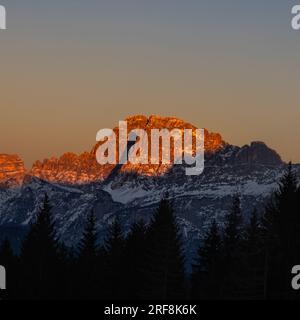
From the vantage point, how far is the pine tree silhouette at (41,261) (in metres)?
91.3

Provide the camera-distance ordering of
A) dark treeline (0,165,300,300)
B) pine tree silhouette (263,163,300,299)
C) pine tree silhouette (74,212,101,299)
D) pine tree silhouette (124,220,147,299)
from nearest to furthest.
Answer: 1. pine tree silhouette (263,163,300,299)
2. dark treeline (0,165,300,300)
3. pine tree silhouette (124,220,147,299)
4. pine tree silhouette (74,212,101,299)

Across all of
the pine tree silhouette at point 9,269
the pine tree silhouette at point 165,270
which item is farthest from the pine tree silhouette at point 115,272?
the pine tree silhouette at point 165,270

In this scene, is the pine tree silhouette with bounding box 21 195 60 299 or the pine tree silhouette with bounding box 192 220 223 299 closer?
the pine tree silhouette with bounding box 192 220 223 299

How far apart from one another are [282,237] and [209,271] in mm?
14140

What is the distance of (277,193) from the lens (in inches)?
3066

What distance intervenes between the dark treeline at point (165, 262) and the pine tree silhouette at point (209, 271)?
0.29ft

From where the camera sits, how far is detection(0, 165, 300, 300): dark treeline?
64750 millimetres

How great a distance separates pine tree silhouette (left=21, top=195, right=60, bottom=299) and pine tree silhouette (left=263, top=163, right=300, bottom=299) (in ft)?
70.9

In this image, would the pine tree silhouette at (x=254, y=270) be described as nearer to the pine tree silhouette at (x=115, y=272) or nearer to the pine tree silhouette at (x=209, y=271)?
the pine tree silhouette at (x=209, y=271)

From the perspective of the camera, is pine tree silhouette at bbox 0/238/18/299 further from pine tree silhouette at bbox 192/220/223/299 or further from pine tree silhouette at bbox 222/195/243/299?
pine tree silhouette at bbox 222/195/243/299

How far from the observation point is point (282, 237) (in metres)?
71.2

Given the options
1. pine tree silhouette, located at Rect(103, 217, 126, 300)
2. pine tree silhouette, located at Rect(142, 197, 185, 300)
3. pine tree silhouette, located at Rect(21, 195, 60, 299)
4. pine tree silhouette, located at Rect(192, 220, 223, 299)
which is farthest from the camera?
pine tree silhouette, located at Rect(21, 195, 60, 299)

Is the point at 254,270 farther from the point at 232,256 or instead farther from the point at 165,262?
the point at 165,262

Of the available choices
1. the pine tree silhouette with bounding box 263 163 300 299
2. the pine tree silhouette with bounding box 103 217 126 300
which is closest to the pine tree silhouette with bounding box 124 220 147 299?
the pine tree silhouette with bounding box 103 217 126 300
